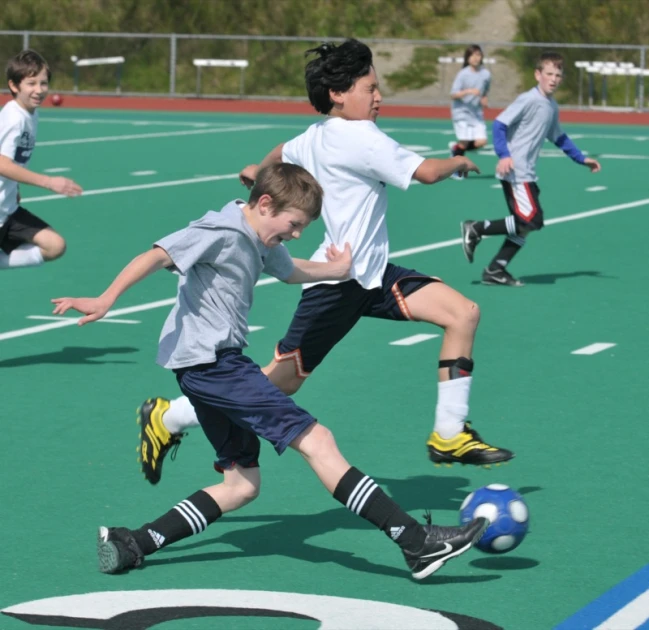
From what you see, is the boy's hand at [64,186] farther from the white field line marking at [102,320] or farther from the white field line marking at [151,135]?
the white field line marking at [151,135]

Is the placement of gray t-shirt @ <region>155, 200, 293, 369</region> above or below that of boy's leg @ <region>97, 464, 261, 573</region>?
above

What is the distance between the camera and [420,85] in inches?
1729

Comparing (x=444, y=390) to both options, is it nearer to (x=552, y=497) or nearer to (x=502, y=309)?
(x=552, y=497)

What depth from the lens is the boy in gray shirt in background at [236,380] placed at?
20.0 ft

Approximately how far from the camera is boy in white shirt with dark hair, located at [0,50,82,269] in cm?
1096

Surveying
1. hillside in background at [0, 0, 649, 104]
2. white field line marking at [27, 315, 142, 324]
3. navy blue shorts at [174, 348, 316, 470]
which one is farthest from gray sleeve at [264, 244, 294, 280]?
hillside in background at [0, 0, 649, 104]

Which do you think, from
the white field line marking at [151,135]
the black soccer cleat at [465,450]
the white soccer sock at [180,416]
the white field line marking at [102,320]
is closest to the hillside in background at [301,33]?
the white field line marking at [151,135]

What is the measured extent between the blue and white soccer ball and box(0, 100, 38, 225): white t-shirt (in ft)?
17.8

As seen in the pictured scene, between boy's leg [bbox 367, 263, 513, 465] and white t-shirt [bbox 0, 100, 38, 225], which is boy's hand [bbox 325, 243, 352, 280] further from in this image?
white t-shirt [bbox 0, 100, 38, 225]

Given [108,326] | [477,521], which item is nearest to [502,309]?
[108,326]

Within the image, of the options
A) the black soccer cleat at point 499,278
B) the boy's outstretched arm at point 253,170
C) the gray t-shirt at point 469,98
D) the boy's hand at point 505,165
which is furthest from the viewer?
the gray t-shirt at point 469,98

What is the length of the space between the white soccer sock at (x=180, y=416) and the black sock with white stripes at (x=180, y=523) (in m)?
0.61

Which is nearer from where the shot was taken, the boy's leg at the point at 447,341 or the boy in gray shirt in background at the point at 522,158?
the boy's leg at the point at 447,341

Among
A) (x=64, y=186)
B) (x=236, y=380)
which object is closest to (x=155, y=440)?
(x=236, y=380)
